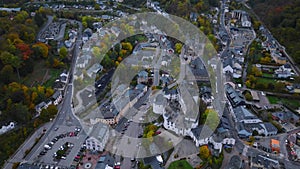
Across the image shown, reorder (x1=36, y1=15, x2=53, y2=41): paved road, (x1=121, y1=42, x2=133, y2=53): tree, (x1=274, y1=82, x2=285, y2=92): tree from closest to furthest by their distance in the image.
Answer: (x1=274, y1=82, x2=285, y2=92): tree < (x1=121, y1=42, x2=133, y2=53): tree < (x1=36, y1=15, x2=53, y2=41): paved road

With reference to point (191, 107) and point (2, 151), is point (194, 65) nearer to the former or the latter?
point (191, 107)

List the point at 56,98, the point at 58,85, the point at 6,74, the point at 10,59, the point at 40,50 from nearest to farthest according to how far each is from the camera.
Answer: the point at 56,98 → the point at 6,74 → the point at 58,85 → the point at 10,59 → the point at 40,50

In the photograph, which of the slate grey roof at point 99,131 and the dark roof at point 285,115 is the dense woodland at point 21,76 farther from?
the dark roof at point 285,115

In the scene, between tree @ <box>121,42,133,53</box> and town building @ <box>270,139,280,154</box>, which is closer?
town building @ <box>270,139,280,154</box>

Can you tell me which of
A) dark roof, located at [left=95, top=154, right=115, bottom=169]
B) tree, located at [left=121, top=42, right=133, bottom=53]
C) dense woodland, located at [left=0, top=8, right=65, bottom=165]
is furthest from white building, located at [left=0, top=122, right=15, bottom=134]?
tree, located at [left=121, top=42, right=133, bottom=53]

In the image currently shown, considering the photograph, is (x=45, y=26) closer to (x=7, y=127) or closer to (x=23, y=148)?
(x=7, y=127)

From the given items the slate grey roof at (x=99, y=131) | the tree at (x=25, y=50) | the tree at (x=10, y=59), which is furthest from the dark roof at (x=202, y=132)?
the tree at (x=25, y=50)

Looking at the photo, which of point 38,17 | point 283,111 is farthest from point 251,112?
point 38,17

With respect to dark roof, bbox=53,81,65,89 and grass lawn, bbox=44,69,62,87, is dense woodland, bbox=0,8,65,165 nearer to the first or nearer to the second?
grass lawn, bbox=44,69,62,87

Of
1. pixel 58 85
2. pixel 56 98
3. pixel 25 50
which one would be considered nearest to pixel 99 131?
pixel 56 98
